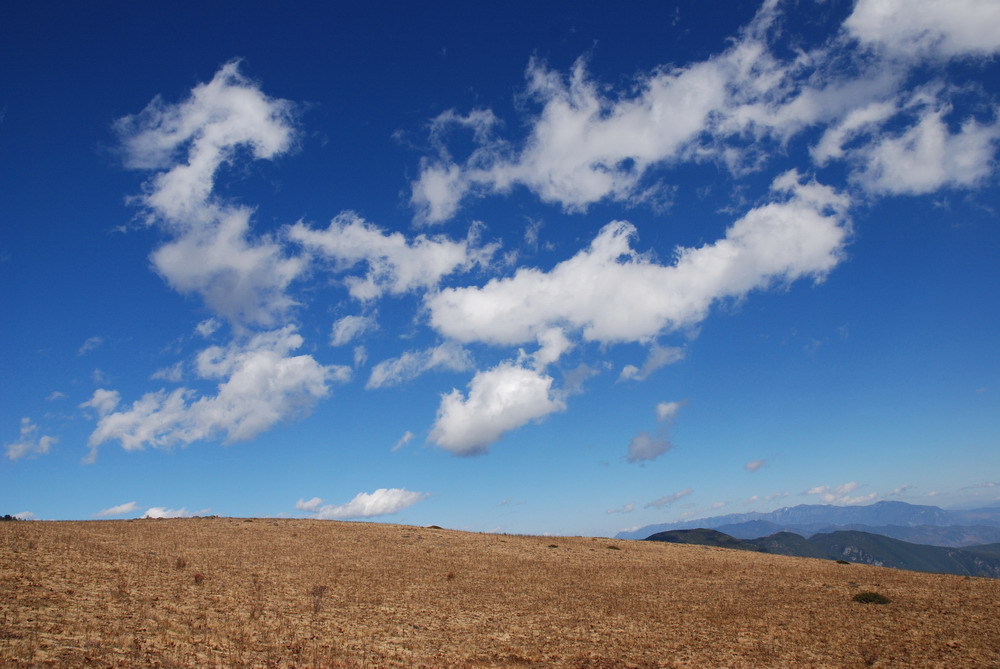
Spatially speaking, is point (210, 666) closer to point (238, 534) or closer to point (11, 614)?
point (11, 614)

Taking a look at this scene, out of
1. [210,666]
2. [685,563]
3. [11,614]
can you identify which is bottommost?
[685,563]

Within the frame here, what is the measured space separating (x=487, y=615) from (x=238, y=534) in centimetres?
3286

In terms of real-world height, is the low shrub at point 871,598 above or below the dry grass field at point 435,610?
below

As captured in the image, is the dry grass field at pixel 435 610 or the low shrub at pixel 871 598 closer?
the dry grass field at pixel 435 610

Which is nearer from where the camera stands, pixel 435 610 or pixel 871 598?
pixel 435 610

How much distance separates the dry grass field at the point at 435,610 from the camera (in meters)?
20.7

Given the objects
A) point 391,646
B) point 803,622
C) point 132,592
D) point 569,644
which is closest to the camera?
point 391,646

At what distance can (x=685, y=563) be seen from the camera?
4988 centimetres

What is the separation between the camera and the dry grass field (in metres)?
20.7

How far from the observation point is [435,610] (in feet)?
95.0

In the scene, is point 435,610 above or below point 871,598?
above

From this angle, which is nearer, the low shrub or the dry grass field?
the dry grass field

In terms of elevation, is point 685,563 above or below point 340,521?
below

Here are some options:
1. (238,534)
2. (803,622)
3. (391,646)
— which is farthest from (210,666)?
(238,534)
